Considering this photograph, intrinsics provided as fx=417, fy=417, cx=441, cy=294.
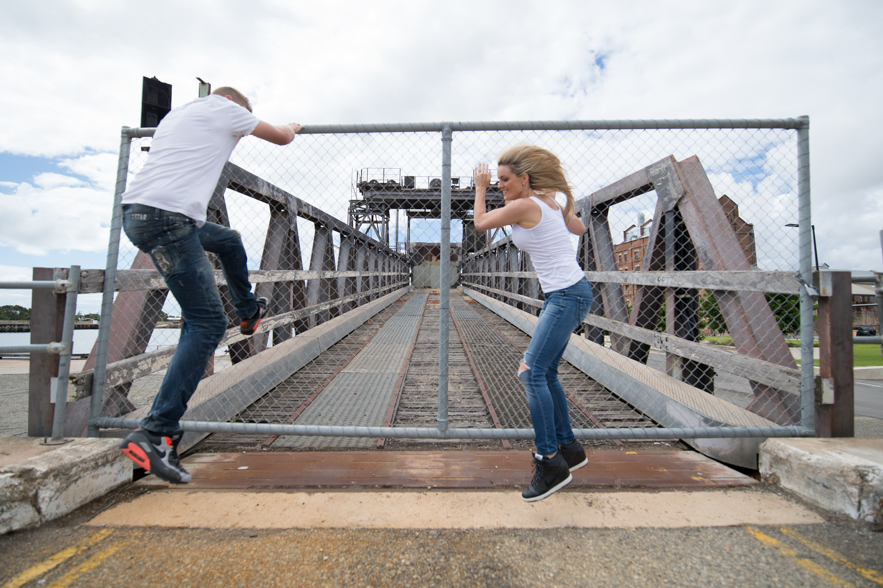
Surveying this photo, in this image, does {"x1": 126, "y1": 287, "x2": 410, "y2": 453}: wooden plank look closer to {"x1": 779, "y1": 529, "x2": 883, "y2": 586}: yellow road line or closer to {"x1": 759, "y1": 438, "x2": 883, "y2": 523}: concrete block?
{"x1": 779, "y1": 529, "x2": 883, "y2": 586}: yellow road line

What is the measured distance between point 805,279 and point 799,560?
1.51m

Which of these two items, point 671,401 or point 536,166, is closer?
point 536,166

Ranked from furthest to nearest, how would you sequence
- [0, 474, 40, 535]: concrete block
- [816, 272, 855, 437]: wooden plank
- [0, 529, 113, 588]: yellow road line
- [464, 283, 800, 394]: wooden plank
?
[464, 283, 800, 394]: wooden plank → [816, 272, 855, 437]: wooden plank → [0, 474, 40, 535]: concrete block → [0, 529, 113, 588]: yellow road line

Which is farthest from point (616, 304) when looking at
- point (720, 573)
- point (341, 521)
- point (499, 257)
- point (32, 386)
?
point (499, 257)

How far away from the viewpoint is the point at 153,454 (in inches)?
74.9

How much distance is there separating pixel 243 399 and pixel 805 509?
3621 mm

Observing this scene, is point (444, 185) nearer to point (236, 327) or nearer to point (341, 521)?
point (341, 521)

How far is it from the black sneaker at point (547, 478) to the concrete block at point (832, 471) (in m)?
1.20

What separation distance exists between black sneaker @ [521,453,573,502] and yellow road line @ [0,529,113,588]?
6.04ft

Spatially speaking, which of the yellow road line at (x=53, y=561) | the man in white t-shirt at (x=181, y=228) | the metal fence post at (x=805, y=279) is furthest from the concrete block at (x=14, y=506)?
the metal fence post at (x=805, y=279)

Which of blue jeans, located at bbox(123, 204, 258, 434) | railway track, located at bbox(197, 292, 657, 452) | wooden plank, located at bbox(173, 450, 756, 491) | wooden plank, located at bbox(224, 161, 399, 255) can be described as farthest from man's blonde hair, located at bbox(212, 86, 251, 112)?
railway track, located at bbox(197, 292, 657, 452)

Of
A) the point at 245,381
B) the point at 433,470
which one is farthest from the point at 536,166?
the point at 245,381

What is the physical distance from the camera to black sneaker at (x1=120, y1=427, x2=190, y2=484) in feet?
6.17

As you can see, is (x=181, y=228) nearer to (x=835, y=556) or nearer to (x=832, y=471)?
(x=835, y=556)
